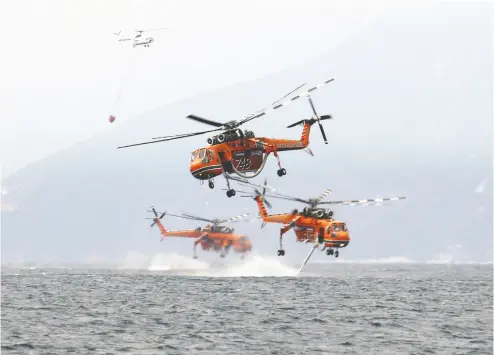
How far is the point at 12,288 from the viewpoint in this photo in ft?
365

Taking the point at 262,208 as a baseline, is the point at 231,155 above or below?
below

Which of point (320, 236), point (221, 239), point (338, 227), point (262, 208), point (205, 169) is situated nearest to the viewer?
point (205, 169)

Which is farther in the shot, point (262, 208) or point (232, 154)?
point (262, 208)

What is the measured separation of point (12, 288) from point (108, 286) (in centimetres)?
1206

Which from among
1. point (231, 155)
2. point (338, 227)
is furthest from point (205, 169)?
point (338, 227)

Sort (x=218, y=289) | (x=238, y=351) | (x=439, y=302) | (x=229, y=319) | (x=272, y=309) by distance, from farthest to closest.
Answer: (x=218, y=289), (x=439, y=302), (x=272, y=309), (x=229, y=319), (x=238, y=351)

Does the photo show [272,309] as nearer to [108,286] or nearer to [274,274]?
[108,286]

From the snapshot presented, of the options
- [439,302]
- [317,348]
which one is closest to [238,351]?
[317,348]

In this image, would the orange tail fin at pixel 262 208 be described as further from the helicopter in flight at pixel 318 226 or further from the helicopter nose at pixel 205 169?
the helicopter nose at pixel 205 169

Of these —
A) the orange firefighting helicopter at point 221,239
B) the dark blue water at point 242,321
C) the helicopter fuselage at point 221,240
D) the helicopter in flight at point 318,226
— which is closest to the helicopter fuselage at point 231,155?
the dark blue water at point 242,321

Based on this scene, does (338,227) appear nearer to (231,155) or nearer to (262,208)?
(262,208)

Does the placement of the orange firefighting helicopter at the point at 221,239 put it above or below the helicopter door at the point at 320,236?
above

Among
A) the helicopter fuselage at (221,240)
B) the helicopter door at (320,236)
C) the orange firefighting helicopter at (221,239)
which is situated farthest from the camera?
the orange firefighting helicopter at (221,239)

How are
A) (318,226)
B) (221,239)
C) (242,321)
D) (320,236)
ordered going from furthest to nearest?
(221,239) < (318,226) < (320,236) < (242,321)
